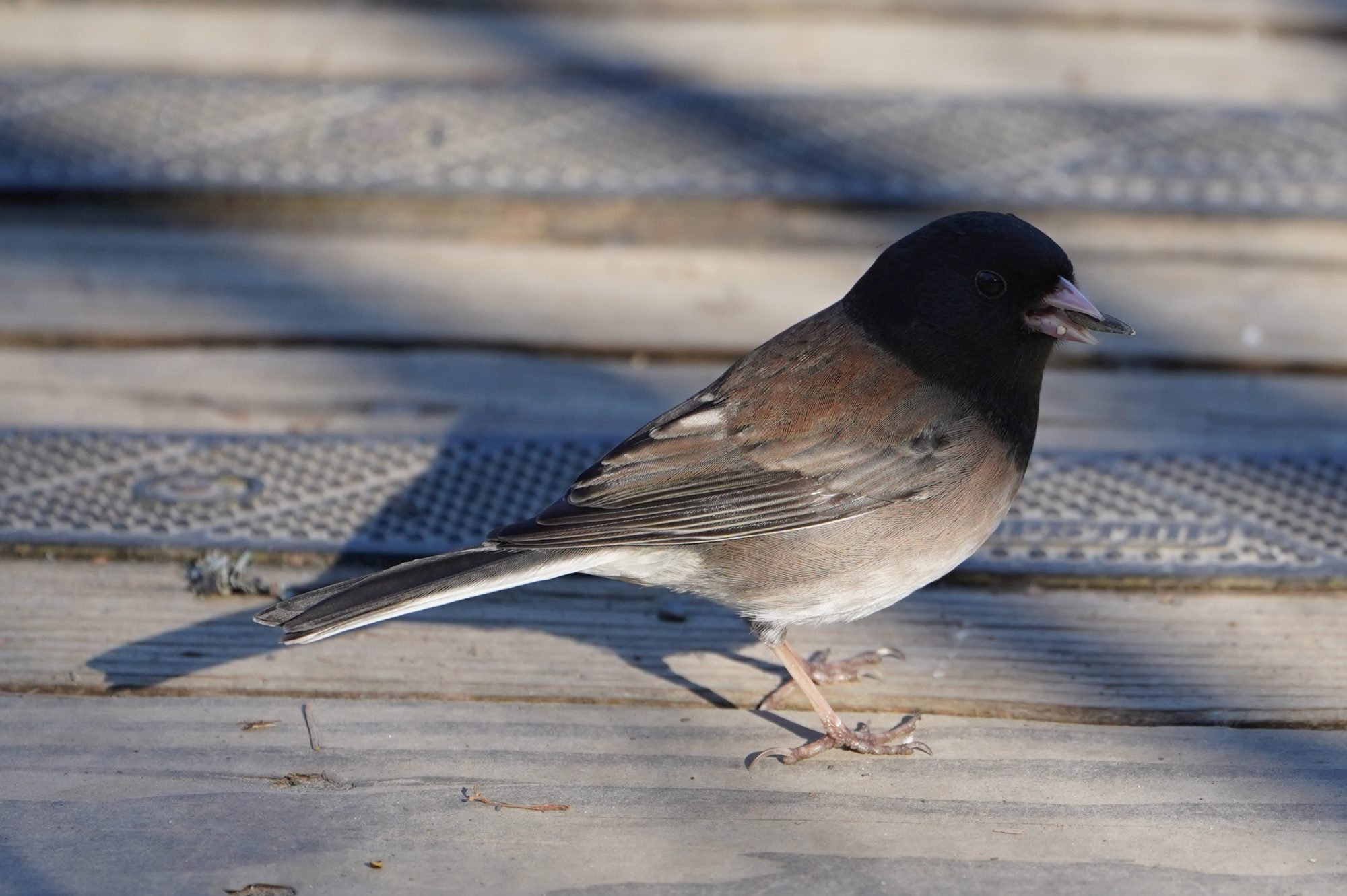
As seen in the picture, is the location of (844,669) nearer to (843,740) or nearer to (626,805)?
(843,740)

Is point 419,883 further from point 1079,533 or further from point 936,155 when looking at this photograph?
point 936,155

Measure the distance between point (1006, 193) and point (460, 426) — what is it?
1738 millimetres

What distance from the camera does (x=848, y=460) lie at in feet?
8.87

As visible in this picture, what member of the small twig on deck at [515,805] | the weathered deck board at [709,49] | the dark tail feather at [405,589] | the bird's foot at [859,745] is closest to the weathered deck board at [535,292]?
the weathered deck board at [709,49]

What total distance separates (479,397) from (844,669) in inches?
50.5

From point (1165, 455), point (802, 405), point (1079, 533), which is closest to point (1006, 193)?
point (1165, 455)

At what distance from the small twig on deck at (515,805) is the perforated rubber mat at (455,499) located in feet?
2.60

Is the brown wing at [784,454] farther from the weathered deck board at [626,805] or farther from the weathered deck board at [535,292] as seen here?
the weathered deck board at [535,292]

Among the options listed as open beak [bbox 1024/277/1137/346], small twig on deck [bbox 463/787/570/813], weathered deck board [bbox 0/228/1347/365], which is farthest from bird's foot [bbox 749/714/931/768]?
weathered deck board [bbox 0/228/1347/365]

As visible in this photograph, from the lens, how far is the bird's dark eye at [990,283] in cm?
273

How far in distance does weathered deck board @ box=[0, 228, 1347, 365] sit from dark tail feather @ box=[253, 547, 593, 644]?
1404 millimetres

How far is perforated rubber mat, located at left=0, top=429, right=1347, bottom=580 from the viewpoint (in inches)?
116

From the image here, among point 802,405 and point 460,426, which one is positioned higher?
point 802,405

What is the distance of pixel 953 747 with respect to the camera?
95.2 inches
